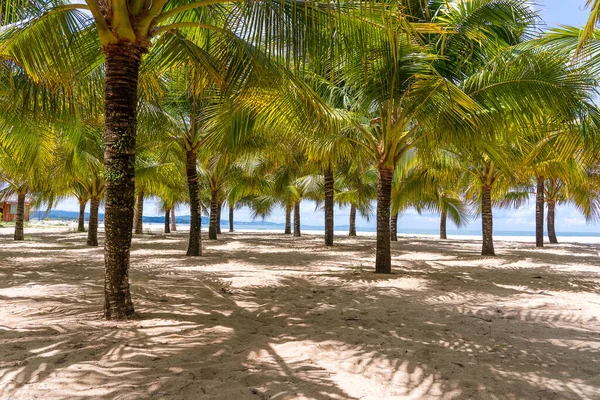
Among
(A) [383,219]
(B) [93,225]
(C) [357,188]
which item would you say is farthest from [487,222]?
(B) [93,225]

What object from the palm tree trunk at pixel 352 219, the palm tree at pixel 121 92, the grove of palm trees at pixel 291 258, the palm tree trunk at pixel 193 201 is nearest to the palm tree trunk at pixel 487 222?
the grove of palm trees at pixel 291 258

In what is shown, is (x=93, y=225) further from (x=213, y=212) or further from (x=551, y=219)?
(x=551, y=219)

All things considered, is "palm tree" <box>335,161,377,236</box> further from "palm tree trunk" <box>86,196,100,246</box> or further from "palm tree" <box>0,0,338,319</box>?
"palm tree" <box>0,0,338,319</box>

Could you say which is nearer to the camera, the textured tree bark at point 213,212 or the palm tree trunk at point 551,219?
the textured tree bark at point 213,212

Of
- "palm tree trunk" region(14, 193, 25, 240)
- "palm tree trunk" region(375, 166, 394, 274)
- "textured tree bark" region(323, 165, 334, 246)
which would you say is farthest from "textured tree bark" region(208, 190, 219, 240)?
"palm tree trunk" region(375, 166, 394, 274)

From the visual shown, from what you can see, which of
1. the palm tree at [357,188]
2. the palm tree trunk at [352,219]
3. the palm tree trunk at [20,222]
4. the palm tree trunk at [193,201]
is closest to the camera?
the palm tree trunk at [193,201]

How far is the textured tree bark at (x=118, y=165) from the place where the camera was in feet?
12.7

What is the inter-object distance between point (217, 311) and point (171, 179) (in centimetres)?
1113

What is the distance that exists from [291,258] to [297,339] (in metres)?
7.20

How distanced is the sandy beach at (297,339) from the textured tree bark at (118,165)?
0.40m

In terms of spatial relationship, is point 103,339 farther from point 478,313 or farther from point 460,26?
point 460,26

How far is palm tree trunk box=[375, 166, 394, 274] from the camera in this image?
805 cm

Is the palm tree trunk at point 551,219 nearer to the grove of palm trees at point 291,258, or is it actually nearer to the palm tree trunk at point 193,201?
the grove of palm trees at point 291,258

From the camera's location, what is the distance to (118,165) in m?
3.88
